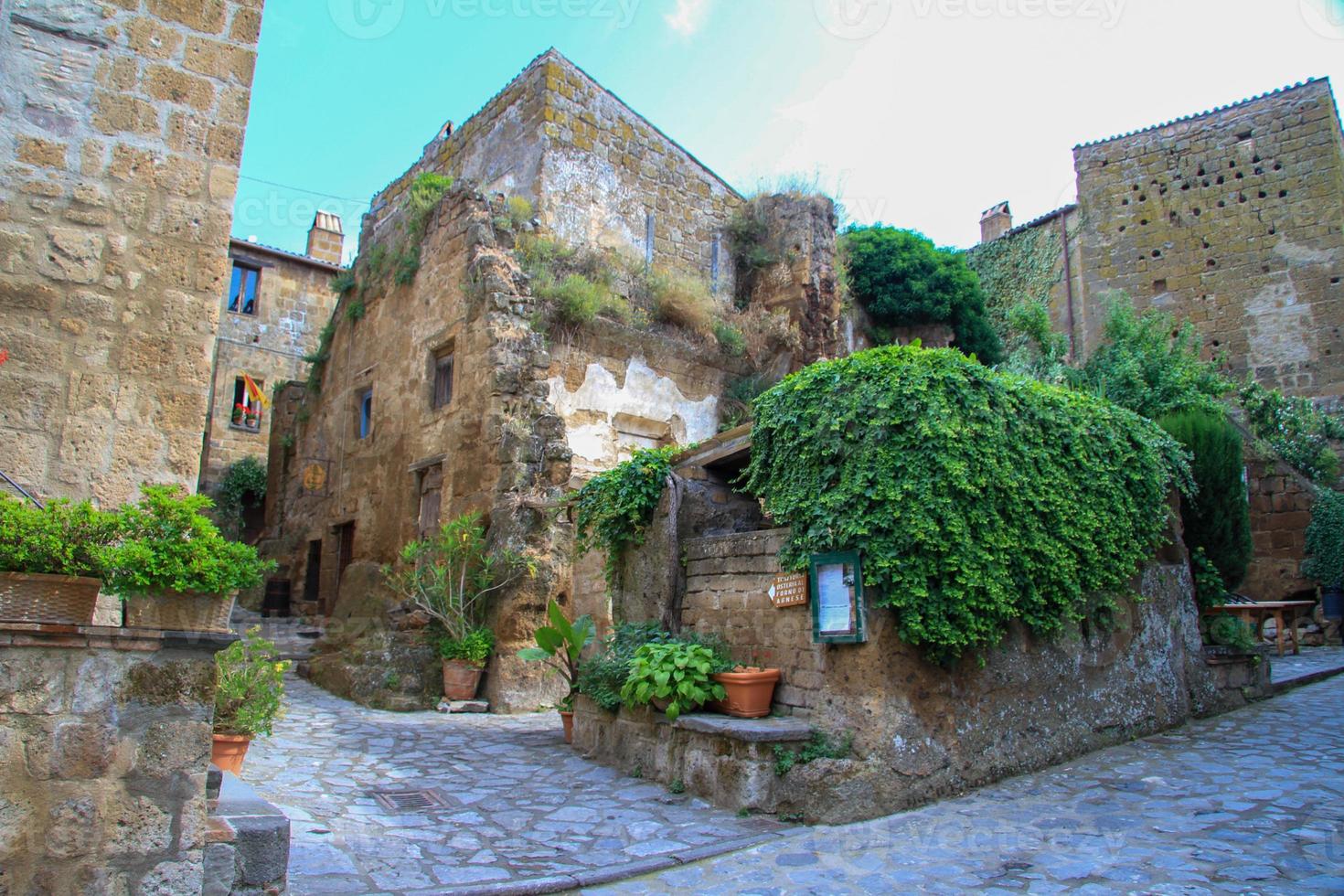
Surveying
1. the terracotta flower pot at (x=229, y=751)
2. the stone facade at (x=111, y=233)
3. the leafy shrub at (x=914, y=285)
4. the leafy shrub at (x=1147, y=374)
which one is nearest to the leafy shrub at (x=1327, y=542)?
the leafy shrub at (x=1147, y=374)

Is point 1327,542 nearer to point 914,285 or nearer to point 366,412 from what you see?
point 914,285

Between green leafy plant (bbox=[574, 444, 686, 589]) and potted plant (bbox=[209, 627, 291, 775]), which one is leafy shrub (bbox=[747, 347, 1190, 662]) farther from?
potted plant (bbox=[209, 627, 291, 775])

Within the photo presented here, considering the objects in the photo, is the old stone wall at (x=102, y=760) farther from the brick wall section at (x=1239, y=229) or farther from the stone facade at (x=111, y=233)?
the brick wall section at (x=1239, y=229)

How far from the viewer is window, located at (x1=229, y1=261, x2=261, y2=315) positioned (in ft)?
67.4

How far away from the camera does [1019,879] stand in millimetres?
4133

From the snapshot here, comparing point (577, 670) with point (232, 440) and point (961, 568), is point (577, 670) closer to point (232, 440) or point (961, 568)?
point (961, 568)

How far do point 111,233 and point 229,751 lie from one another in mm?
3074

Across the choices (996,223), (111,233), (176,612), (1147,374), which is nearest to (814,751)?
(176,612)

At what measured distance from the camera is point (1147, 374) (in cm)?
1518

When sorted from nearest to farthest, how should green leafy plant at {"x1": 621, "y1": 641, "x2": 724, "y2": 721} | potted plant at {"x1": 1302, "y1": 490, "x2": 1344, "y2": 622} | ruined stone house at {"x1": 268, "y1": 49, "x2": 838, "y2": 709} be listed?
green leafy plant at {"x1": 621, "y1": 641, "x2": 724, "y2": 721}, ruined stone house at {"x1": 268, "y1": 49, "x2": 838, "y2": 709}, potted plant at {"x1": 1302, "y1": 490, "x2": 1344, "y2": 622}

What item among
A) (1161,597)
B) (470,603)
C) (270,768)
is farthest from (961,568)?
(470,603)

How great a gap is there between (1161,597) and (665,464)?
4.62m

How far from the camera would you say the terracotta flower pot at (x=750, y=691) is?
232 inches

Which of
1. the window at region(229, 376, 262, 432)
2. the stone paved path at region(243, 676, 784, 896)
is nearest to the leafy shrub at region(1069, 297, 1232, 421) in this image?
the stone paved path at region(243, 676, 784, 896)
